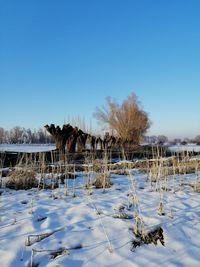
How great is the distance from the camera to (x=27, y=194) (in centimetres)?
522

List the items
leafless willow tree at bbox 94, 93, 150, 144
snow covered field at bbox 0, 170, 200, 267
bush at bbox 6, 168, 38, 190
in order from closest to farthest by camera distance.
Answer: snow covered field at bbox 0, 170, 200, 267 → bush at bbox 6, 168, 38, 190 → leafless willow tree at bbox 94, 93, 150, 144

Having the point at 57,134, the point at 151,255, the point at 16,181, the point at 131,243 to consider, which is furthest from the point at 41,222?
the point at 57,134

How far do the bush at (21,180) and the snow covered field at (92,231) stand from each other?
118cm

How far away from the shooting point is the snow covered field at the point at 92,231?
8.21 ft

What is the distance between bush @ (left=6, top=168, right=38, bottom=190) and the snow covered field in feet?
3.89

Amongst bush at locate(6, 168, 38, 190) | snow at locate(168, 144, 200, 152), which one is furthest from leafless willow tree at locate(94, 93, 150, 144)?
bush at locate(6, 168, 38, 190)

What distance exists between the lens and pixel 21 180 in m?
6.10

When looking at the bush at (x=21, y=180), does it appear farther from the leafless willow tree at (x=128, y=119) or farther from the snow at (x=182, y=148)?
the leafless willow tree at (x=128, y=119)

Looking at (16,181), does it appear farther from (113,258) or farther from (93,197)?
(113,258)

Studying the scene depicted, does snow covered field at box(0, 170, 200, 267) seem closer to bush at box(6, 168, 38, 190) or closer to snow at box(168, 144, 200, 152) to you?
bush at box(6, 168, 38, 190)

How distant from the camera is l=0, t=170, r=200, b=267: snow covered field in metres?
2.50

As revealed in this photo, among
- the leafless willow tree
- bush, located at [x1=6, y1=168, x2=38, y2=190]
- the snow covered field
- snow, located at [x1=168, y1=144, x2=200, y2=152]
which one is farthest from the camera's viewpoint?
the leafless willow tree

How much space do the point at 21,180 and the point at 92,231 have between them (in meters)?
3.47

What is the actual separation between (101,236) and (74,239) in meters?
0.31
